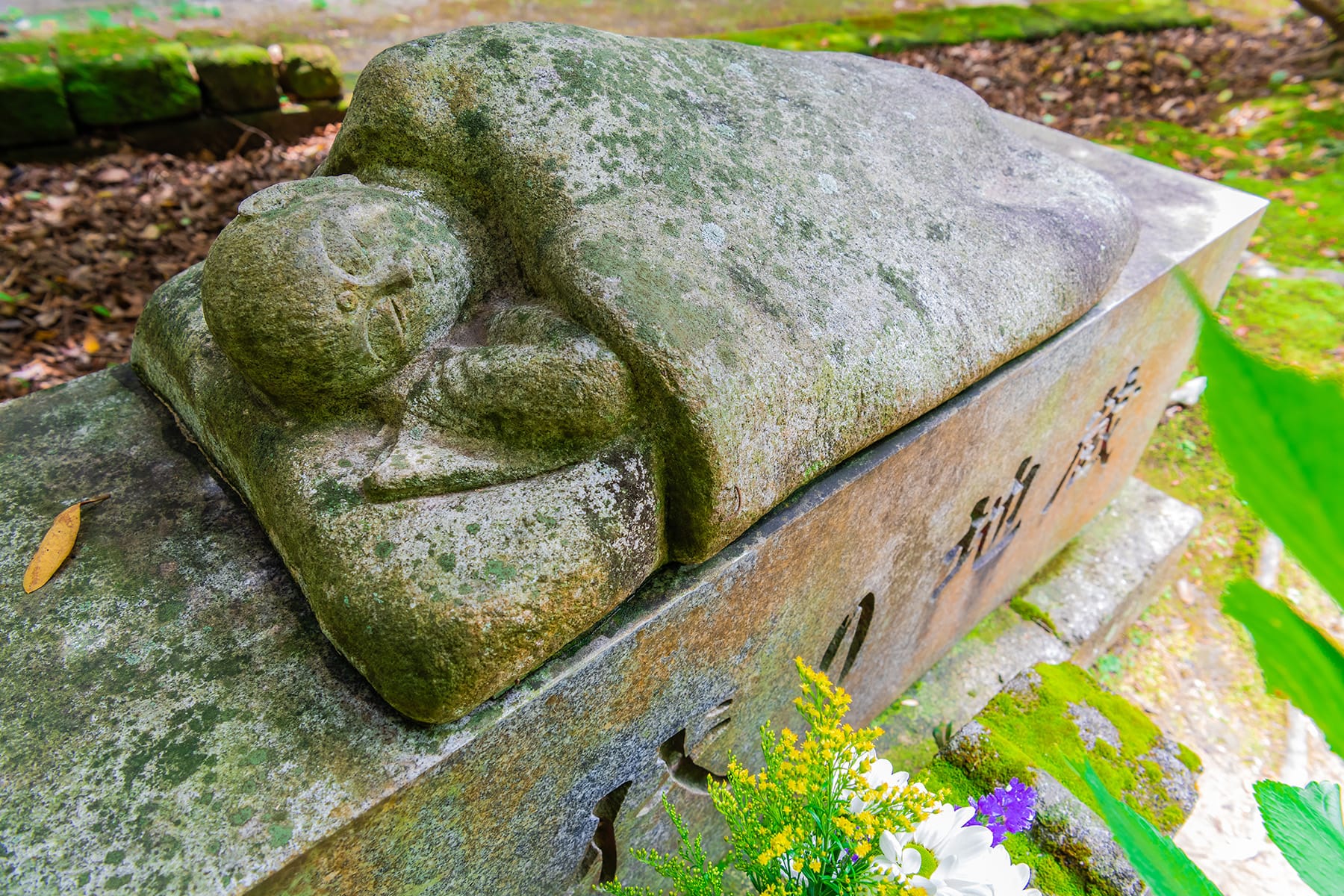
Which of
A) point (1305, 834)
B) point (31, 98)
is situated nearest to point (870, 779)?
point (1305, 834)

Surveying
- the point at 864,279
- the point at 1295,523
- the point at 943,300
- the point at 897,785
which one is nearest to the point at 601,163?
the point at 864,279

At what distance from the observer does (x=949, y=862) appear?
3.58 ft

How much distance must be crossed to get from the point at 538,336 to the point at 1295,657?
1029 mm

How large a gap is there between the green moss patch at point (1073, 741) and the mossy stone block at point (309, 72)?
399cm

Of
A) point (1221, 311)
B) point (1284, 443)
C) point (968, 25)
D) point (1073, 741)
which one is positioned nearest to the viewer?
point (1284, 443)

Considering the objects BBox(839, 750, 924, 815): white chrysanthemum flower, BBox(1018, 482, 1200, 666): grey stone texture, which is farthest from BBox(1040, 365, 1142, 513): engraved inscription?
BBox(839, 750, 924, 815): white chrysanthemum flower

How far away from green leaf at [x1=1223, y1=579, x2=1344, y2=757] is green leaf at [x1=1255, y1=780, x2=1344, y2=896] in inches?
4.7

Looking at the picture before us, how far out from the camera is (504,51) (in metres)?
1.45

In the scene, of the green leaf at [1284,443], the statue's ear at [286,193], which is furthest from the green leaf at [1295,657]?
the statue's ear at [286,193]

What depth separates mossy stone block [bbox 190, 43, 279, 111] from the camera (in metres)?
3.68

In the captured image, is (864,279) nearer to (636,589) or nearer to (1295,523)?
(636,589)

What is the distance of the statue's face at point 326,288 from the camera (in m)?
1.13

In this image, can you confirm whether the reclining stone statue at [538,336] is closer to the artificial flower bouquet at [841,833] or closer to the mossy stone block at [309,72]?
the artificial flower bouquet at [841,833]

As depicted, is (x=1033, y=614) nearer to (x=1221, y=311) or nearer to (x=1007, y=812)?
(x=1007, y=812)
